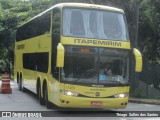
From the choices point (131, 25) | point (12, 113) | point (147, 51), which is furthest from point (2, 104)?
point (147, 51)

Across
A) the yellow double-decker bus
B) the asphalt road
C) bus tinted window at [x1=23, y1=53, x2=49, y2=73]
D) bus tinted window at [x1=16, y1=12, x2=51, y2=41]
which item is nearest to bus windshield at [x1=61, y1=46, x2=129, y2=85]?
the yellow double-decker bus

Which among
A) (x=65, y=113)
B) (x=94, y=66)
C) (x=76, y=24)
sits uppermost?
(x=76, y=24)

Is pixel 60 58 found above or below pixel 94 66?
above

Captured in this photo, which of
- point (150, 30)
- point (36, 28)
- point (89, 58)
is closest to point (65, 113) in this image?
point (89, 58)

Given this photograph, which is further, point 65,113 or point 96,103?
point 65,113

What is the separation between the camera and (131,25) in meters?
23.4

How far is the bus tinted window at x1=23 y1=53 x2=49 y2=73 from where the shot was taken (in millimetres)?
15767

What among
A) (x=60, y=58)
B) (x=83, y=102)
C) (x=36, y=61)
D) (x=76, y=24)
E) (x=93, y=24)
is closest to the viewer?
(x=60, y=58)

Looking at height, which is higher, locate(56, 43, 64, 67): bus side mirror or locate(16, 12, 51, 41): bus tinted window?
locate(16, 12, 51, 41): bus tinted window

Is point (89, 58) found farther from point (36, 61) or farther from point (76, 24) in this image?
point (36, 61)

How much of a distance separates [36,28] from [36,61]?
1.66 meters

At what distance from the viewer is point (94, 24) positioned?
45.4 ft

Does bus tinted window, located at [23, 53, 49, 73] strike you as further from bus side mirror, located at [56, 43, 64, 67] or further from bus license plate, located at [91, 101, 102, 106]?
bus license plate, located at [91, 101, 102, 106]

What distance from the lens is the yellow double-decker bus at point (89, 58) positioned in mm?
13062
